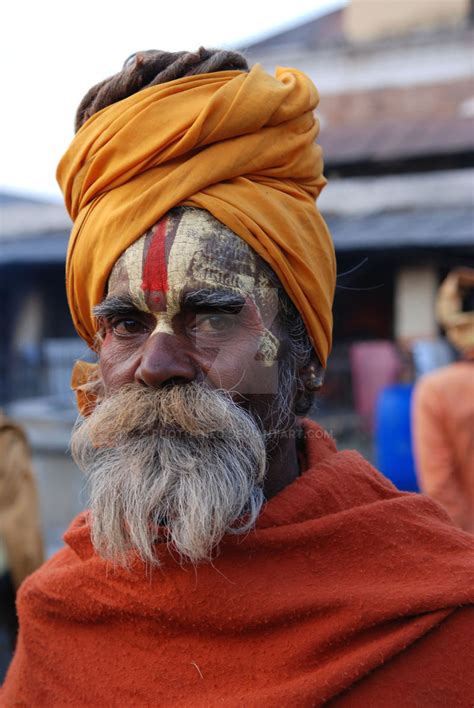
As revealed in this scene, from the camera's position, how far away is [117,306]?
1.77 metres

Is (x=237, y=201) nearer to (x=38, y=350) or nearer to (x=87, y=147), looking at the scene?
(x=87, y=147)

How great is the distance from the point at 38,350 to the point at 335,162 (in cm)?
658

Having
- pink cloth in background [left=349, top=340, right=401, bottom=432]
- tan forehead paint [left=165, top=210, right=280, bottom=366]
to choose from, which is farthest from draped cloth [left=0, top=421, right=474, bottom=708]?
pink cloth in background [left=349, top=340, right=401, bottom=432]

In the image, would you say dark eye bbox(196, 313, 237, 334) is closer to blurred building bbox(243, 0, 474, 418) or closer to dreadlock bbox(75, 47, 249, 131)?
dreadlock bbox(75, 47, 249, 131)

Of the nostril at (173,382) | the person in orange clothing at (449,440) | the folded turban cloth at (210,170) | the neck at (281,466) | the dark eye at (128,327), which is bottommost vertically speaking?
the person in orange clothing at (449,440)

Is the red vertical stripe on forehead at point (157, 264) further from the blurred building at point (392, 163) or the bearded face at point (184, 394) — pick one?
the blurred building at point (392, 163)

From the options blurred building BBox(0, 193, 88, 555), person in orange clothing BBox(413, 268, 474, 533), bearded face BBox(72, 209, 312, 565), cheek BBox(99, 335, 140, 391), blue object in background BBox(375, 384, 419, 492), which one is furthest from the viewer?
blurred building BBox(0, 193, 88, 555)

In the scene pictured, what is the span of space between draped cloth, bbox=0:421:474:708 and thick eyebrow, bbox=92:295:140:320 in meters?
0.53

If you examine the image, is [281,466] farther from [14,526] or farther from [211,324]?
[14,526]

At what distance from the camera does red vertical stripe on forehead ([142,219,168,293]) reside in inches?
68.2

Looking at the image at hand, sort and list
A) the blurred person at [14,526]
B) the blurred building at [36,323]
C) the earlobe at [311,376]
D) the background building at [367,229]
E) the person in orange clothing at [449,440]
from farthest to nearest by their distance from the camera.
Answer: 1. the background building at [367,229]
2. the blurred building at [36,323]
3. the person in orange clothing at [449,440]
4. the blurred person at [14,526]
5. the earlobe at [311,376]

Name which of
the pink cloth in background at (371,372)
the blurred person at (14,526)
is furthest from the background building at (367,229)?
the blurred person at (14,526)

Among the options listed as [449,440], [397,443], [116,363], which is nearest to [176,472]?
[116,363]

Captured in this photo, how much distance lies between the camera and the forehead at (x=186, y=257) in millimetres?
1731
